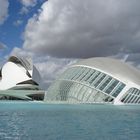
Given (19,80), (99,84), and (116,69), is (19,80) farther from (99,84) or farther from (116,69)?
(99,84)

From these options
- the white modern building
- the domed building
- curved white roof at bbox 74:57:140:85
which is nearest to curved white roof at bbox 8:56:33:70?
the white modern building

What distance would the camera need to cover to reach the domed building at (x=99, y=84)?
37.8m

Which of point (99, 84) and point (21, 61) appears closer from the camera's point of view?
point (99, 84)

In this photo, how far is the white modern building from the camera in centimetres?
7694

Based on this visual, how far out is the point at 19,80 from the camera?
83.1 metres

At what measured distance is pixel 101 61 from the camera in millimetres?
45062

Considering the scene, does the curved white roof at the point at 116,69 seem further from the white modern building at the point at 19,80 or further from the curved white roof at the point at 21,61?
the curved white roof at the point at 21,61

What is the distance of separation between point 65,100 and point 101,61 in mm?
6994

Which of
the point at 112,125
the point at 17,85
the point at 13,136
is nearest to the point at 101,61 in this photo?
the point at 112,125

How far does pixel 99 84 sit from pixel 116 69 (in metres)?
4.47

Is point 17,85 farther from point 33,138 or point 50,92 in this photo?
point 33,138

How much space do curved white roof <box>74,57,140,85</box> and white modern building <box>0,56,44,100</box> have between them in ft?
112

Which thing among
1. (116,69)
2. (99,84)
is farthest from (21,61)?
(99,84)

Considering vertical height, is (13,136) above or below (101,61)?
below
